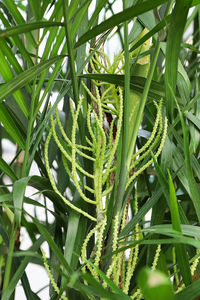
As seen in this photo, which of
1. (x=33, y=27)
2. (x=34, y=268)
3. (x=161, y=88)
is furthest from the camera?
(x=34, y=268)

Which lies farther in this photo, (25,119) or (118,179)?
(25,119)

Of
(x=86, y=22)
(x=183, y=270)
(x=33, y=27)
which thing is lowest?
(x=183, y=270)

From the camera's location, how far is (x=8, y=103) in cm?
52

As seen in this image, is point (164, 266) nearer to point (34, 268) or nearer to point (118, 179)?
point (118, 179)

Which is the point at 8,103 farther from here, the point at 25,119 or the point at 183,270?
the point at 183,270

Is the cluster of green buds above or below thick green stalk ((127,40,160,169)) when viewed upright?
below

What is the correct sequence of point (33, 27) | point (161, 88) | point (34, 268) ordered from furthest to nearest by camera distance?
point (34, 268) → point (161, 88) → point (33, 27)

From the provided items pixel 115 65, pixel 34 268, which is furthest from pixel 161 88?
pixel 34 268

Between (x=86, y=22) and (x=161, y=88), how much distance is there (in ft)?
0.42

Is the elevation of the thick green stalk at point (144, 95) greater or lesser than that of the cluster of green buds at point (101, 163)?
greater

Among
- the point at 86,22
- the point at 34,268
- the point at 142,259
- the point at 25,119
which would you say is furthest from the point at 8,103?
the point at 34,268

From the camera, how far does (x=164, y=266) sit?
0.41 meters

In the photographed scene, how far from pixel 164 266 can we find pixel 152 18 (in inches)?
11.5

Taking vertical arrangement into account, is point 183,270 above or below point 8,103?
below
